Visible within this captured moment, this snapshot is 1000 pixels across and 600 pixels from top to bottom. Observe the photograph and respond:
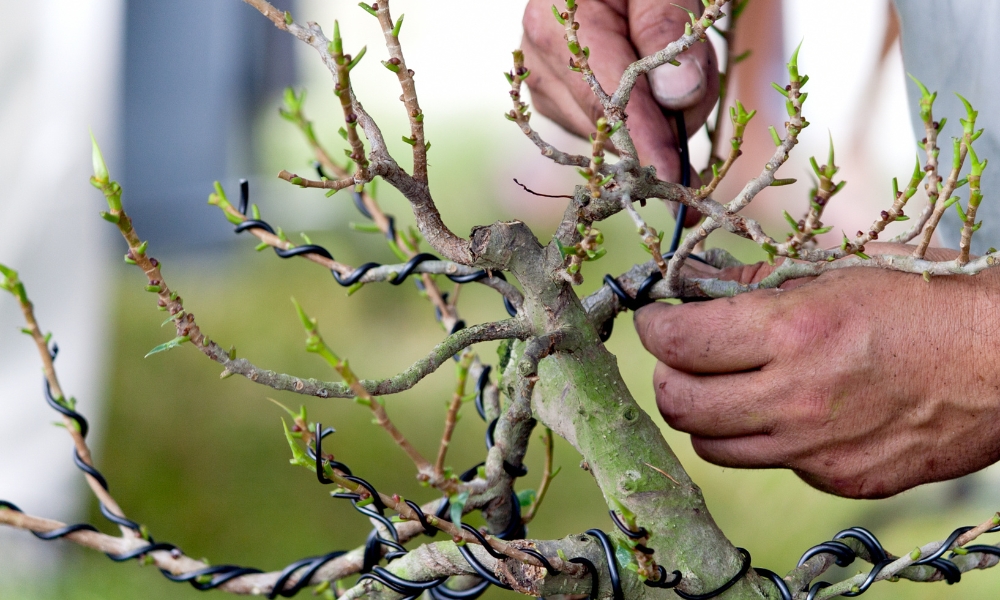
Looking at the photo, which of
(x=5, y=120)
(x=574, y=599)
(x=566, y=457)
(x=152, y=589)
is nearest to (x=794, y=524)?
(x=566, y=457)

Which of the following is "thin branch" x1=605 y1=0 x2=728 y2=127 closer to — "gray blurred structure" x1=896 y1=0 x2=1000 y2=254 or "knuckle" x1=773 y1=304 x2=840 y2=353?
"knuckle" x1=773 y1=304 x2=840 y2=353

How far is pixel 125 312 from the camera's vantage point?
268 cm

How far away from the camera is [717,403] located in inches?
24.5

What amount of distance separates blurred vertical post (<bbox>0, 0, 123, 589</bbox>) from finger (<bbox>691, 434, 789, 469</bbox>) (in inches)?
64.7

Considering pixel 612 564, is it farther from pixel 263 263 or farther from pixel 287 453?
pixel 263 263

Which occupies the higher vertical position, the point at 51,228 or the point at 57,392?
the point at 51,228

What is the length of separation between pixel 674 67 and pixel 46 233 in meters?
1.72

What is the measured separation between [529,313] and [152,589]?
169cm

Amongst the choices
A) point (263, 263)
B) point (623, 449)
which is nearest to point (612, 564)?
point (623, 449)

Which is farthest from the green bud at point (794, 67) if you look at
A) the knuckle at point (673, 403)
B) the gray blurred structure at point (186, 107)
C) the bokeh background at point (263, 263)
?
the gray blurred structure at point (186, 107)

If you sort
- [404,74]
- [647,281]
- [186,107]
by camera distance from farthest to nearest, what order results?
1. [186,107]
2. [647,281]
3. [404,74]

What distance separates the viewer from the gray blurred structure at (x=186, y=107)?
2715mm

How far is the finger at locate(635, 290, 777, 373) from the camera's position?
590 millimetres

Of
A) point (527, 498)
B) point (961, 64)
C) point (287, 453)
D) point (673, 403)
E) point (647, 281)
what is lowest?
point (287, 453)
